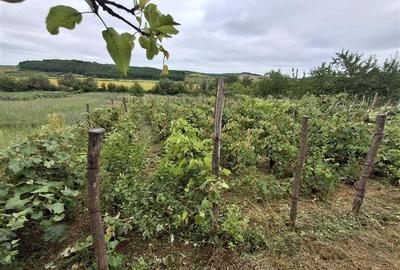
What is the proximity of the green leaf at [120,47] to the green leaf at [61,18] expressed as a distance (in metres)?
0.05

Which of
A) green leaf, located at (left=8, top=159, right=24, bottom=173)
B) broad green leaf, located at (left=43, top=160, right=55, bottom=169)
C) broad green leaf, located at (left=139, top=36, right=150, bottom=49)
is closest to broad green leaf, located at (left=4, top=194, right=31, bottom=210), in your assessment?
green leaf, located at (left=8, top=159, right=24, bottom=173)

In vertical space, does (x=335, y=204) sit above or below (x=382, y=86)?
below

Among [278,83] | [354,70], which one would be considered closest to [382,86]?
[354,70]

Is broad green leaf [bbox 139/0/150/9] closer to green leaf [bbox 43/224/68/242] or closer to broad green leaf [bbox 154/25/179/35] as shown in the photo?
broad green leaf [bbox 154/25/179/35]

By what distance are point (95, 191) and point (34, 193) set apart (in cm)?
152

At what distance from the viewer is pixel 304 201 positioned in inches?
142

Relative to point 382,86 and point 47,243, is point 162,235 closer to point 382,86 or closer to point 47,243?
point 47,243

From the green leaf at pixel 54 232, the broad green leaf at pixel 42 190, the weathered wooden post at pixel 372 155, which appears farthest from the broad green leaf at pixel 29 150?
the weathered wooden post at pixel 372 155

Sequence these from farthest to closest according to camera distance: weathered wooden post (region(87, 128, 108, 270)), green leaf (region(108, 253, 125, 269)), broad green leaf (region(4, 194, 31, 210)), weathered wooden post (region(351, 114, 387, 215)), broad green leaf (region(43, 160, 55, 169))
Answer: weathered wooden post (region(351, 114, 387, 215)) < broad green leaf (region(43, 160, 55, 169)) < broad green leaf (region(4, 194, 31, 210)) < green leaf (region(108, 253, 125, 269)) < weathered wooden post (region(87, 128, 108, 270))

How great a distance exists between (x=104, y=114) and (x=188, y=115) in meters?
3.12

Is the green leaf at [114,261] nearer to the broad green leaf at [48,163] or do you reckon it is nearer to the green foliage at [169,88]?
the broad green leaf at [48,163]

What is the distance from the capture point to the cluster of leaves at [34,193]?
2.25 metres

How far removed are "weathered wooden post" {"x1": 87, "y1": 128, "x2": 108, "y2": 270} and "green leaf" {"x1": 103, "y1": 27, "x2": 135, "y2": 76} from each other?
93 centimetres

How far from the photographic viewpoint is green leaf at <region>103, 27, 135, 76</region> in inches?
17.6
